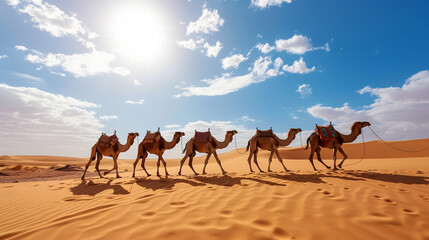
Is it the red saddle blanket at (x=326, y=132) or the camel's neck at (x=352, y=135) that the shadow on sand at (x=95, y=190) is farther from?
the camel's neck at (x=352, y=135)

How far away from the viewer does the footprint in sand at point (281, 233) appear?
7.27 ft

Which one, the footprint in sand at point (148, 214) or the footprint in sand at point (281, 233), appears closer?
the footprint in sand at point (281, 233)

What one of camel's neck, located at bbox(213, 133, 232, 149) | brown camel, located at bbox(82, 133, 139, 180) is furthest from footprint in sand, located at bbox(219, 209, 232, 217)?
brown camel, located at bbox(82, 133, 139, 180)

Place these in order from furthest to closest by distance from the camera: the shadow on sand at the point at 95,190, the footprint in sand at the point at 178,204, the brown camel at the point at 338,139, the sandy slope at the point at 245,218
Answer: the brown camel at the point at 338,139, the shadow on sand at the point at 95,190, the footprint in sand at the point at 178,204, the sandy slope at the point at 245,218

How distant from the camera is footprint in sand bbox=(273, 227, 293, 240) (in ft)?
7.27

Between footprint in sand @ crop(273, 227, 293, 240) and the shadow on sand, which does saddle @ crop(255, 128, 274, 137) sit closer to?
the shadow on sand

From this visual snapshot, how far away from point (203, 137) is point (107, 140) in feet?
17.1

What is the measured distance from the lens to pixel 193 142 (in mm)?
10531

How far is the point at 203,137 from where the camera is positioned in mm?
10438

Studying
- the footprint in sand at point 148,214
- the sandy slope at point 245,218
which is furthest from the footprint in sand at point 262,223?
the footprint in sand at point 148,214

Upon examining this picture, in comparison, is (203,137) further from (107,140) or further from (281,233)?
(281,233)

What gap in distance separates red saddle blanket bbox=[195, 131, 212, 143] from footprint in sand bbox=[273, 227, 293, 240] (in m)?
8.00

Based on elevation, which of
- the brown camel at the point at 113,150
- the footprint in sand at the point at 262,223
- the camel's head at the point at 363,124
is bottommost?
the footprint in sand at the point at 262,223

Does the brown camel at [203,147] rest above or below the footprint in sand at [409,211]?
above
